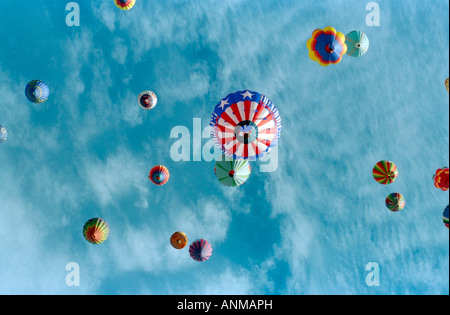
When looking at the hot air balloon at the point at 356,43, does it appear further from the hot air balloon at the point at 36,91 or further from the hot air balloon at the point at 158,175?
the hot air balloon at the point at 36,91

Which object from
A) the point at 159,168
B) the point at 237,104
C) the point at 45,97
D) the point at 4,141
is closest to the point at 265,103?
the point at 237,104

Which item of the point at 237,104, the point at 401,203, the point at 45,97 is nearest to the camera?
the point at 237,104

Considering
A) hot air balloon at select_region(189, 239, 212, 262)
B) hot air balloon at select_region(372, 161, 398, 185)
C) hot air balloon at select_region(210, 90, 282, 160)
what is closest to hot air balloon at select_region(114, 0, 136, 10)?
hot air balloon at select_region(210, 90, 282, 160)

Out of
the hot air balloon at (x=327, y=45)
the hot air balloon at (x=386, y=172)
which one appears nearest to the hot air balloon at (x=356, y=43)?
the hot air balloon at (x=327, y=45)

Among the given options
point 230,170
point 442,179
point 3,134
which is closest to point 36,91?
point 3,134

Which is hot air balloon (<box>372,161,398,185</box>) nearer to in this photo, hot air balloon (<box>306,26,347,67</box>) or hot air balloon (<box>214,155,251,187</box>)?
hot air balloon (<box>306,26,347,67</box>)

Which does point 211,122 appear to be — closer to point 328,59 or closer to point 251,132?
point 251,132
